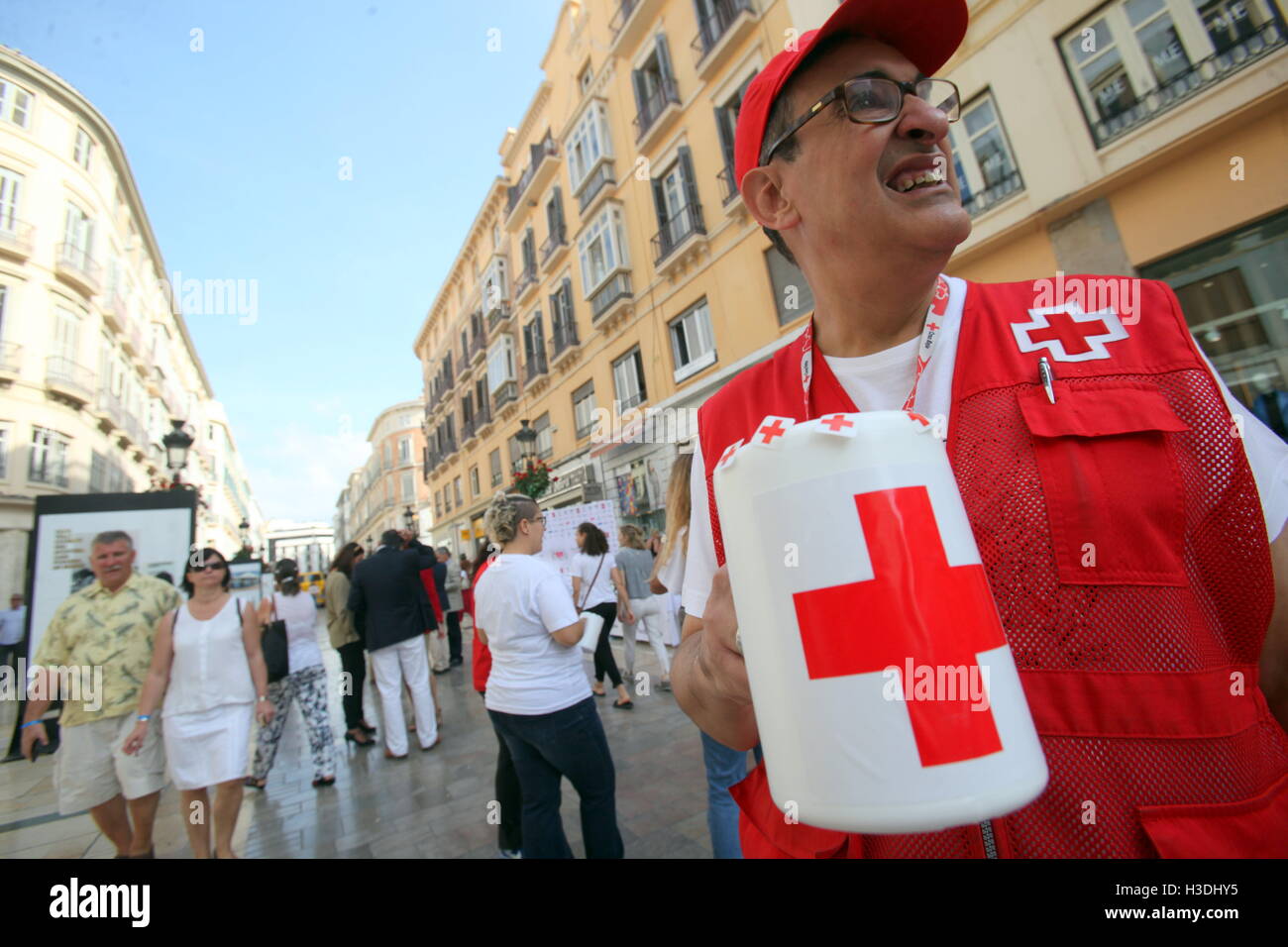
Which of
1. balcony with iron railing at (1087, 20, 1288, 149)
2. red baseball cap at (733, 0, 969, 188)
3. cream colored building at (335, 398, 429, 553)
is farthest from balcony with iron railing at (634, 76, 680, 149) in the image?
cream colored building at (335, 398, 429, 553)

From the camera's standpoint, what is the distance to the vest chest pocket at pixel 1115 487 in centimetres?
68

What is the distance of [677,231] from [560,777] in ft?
39.9

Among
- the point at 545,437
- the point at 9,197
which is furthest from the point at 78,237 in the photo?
the point at 545,437

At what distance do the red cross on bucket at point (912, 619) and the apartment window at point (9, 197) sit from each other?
71.2 ft

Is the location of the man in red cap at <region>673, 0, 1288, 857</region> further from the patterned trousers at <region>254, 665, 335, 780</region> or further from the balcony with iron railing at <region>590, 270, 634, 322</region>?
the balcony with iron railing at <region>590, 270, 634, 322</region>

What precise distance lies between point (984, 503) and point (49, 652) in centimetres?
478

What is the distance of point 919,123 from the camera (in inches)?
38.2

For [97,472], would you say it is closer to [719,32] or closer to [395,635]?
[395,635]

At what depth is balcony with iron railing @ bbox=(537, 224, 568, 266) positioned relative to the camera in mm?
16778

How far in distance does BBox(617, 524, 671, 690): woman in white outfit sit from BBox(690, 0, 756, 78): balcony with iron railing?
10.0m

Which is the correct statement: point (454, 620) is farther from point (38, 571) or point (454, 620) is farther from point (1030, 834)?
point (1030, 834)

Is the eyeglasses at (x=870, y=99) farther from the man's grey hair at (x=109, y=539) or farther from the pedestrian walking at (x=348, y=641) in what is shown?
the pedestrian walking at (x=348, y=641)

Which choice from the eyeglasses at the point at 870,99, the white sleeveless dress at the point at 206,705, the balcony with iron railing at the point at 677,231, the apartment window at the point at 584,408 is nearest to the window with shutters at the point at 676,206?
the balcony with iron railing at the point at 677,231

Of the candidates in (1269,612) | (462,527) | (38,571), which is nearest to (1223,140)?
(1269,612)
